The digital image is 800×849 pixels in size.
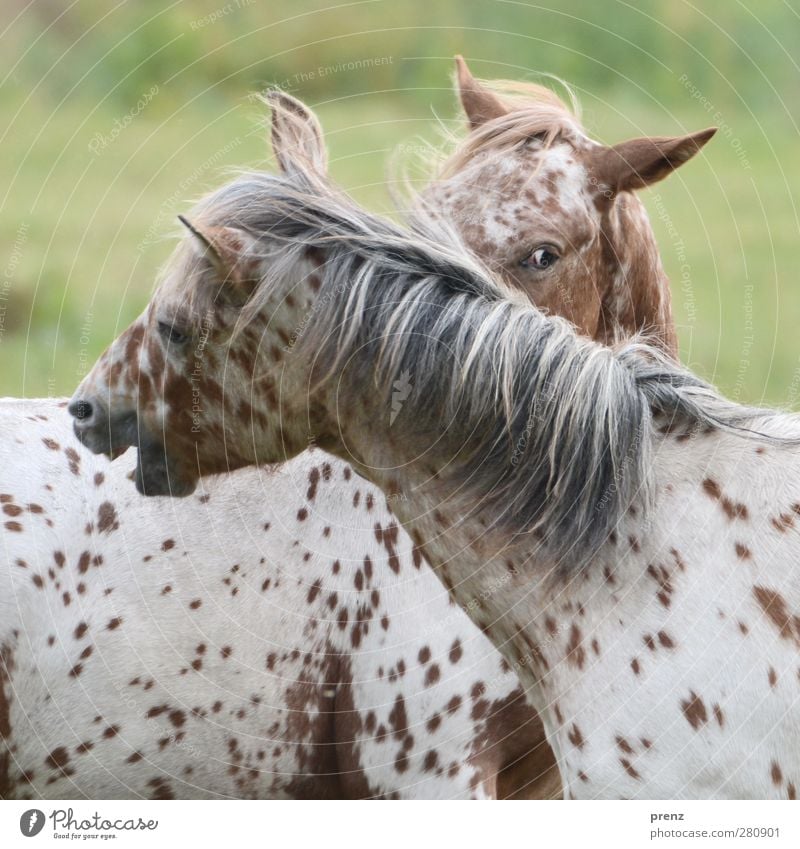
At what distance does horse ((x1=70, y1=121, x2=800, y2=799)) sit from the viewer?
2.75 meters

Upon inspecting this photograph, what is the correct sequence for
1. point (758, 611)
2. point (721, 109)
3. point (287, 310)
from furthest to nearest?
1. point (721, 109)
2. point (287, 310)
3. point (758, 611)

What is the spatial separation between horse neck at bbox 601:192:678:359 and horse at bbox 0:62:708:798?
1cm

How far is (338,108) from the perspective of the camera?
11.6 metres

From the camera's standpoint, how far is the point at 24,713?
3.86 metres

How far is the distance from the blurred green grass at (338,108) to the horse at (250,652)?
6.15 metres

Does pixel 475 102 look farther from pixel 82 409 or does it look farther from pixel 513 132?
pixel 82 409

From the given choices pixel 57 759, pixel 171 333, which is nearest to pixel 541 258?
pixel 171 333

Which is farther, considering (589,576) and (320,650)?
(320,650)

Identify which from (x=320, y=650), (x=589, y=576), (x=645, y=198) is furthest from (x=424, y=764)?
(x=645, y=198)

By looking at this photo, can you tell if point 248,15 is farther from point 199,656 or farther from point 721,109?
point 199,656

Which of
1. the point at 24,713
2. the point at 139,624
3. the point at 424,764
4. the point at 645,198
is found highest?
the point at 645,198

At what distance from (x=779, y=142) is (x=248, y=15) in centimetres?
604

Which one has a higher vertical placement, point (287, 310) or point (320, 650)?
point (287, 310)

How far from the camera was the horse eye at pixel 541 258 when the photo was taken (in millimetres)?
3617
